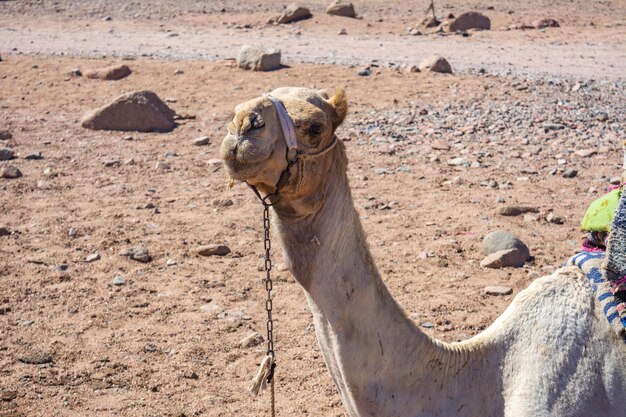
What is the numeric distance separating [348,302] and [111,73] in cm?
1410

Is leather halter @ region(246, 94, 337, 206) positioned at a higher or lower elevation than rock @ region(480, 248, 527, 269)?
higher

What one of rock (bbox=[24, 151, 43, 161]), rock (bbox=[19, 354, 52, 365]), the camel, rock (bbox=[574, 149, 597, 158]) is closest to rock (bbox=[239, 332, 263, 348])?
rock (bbox=[19, 354, 52, 365])

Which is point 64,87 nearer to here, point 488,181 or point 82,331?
point 488,181

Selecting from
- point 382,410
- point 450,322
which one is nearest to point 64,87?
point 450,322

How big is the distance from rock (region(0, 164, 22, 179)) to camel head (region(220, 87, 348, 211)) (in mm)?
9072

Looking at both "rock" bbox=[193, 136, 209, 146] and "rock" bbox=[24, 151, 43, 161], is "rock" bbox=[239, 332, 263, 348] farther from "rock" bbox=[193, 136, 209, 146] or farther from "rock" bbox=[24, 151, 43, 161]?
"rock" bbox=[24, 151, 43, 161]

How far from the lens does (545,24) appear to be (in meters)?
22.7

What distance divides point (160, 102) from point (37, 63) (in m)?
5.40

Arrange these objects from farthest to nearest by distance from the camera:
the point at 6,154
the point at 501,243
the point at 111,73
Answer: the point at 111,73 < the point at 6,154 < the point at 501,243

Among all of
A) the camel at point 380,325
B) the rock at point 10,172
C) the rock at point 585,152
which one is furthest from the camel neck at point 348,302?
the rock at point 10,172

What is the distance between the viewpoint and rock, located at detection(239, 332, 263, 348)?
7.31 m

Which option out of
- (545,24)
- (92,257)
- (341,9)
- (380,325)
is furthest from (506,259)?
(341,9)

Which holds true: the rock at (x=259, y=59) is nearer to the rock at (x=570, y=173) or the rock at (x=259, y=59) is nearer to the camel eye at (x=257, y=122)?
the rock at (x=570, y=173)

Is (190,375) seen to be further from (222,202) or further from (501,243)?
(222,202)
